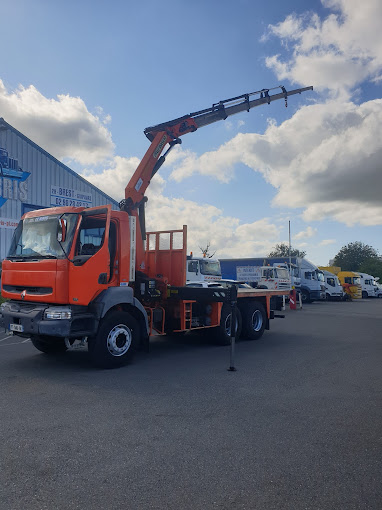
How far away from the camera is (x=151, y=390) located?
5980 millimetres

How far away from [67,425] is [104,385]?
5.55 feet

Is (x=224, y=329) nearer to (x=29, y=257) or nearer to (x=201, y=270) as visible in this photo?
(x=29, y=257)

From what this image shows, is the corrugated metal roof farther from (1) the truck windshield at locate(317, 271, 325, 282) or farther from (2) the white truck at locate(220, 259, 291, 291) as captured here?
(1) the truck windshield at locate(317, 271, 325, 282)

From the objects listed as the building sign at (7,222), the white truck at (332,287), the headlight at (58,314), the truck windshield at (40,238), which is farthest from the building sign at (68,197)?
the white truck at (332,287)

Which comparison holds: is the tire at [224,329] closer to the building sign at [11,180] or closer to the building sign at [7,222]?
the building sign at [7,222]

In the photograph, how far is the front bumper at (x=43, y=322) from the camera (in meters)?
6.74

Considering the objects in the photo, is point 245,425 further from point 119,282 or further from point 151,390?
point 119,282

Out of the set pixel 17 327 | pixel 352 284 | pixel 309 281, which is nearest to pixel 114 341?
pixel 17 327

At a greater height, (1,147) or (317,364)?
(1,147)

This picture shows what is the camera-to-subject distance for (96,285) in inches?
286

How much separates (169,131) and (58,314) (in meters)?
7.06

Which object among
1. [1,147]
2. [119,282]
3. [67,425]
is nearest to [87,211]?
[119,282]

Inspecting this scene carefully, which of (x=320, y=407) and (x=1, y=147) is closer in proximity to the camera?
(x=320, y=407)

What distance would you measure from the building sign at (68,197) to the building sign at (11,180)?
66.0 inches
